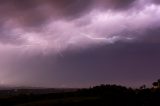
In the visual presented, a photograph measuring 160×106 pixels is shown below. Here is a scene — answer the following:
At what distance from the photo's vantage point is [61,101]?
7650 cm

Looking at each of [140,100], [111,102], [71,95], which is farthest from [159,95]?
[71,95]

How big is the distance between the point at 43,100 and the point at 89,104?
12505mm

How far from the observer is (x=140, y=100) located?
78.0 metres

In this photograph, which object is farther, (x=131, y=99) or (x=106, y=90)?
(x=106, y=90)

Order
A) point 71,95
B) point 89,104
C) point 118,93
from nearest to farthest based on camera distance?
1. point 89,104
2. point 118,93
3. point 71,95

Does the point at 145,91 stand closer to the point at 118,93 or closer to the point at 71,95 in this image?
the point at 118,93

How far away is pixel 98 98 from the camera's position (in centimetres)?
7712

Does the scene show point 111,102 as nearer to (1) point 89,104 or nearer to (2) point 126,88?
(1) point 89,104

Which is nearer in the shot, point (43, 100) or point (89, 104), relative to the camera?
point (89, 104)

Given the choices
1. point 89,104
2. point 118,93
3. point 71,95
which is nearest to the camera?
point 89,104

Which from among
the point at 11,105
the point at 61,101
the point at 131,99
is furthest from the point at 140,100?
the point at 11,105

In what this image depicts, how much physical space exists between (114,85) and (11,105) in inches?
896

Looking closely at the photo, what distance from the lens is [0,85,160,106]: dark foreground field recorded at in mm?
75188

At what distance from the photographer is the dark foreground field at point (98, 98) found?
75.2 meters
